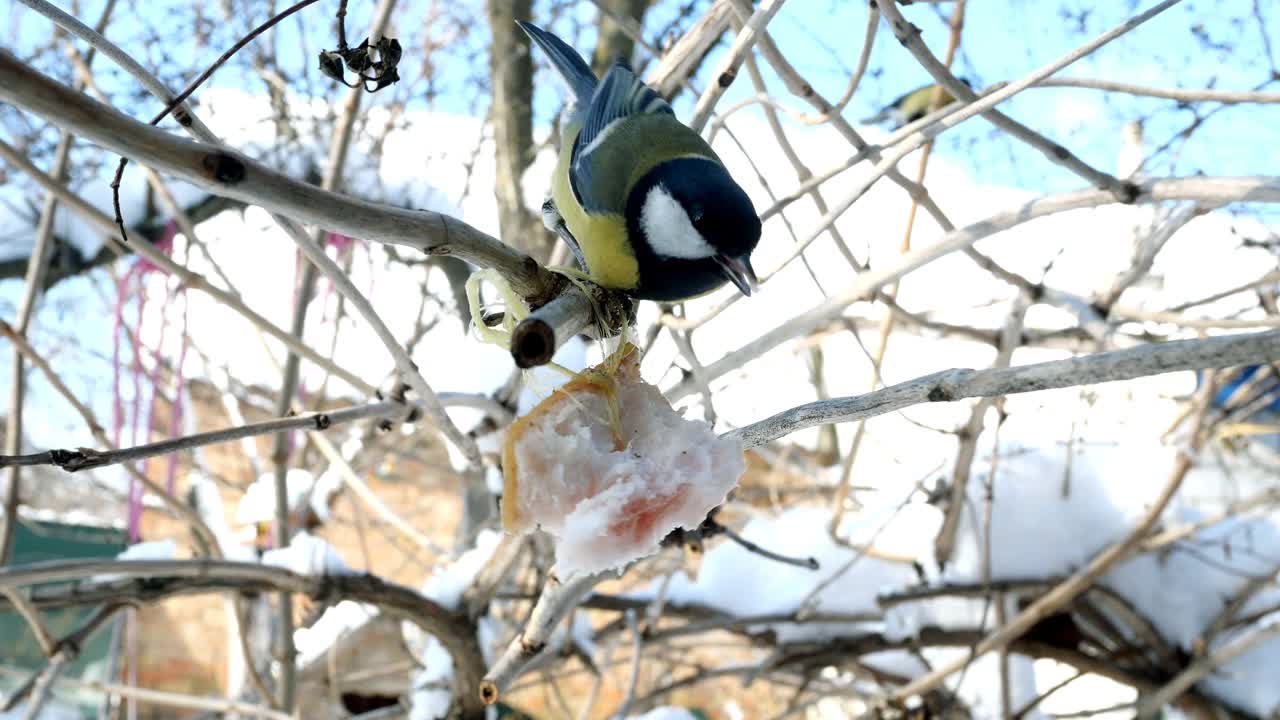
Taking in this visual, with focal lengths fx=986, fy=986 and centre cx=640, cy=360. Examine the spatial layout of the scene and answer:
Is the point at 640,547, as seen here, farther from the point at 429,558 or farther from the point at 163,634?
the point at 163,634

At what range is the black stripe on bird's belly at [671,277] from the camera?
0.94m

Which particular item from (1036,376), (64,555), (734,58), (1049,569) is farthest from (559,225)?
(64,555)

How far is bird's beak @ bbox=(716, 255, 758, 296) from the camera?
0.97m

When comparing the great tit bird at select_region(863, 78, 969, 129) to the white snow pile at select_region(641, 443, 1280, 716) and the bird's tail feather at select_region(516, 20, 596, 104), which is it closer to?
the white snow pile at select_region(641, 443, 1280, 716)

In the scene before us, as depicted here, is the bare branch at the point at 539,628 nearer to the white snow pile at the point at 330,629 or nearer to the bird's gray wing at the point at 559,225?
the bird's gray wing at the point at 559,225

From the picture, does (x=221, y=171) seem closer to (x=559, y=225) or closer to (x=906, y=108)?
(x=559, y=225)

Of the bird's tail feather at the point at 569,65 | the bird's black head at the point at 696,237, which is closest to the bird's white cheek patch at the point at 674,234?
the bird's black head at the point at 696,237

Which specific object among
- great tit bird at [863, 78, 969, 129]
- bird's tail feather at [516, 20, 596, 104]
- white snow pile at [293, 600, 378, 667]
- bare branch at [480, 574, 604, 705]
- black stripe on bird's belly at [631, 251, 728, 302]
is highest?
great tit bird at [863, 78, 969, 129]

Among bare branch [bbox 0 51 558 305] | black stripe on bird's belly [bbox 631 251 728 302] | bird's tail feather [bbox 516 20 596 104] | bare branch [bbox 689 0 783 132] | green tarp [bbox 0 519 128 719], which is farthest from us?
green tarp [bbox 0 519 128 719]

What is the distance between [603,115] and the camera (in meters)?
1.25

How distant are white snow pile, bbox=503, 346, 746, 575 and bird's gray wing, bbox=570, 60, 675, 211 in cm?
35

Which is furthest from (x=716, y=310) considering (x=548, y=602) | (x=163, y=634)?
(x=163, y=634)

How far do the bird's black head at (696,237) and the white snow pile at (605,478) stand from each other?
19 cm

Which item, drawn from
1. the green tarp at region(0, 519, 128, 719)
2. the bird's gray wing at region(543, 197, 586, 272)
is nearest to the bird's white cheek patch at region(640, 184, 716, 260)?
the bird's gray wing at region(543, 197, 586, 272)
